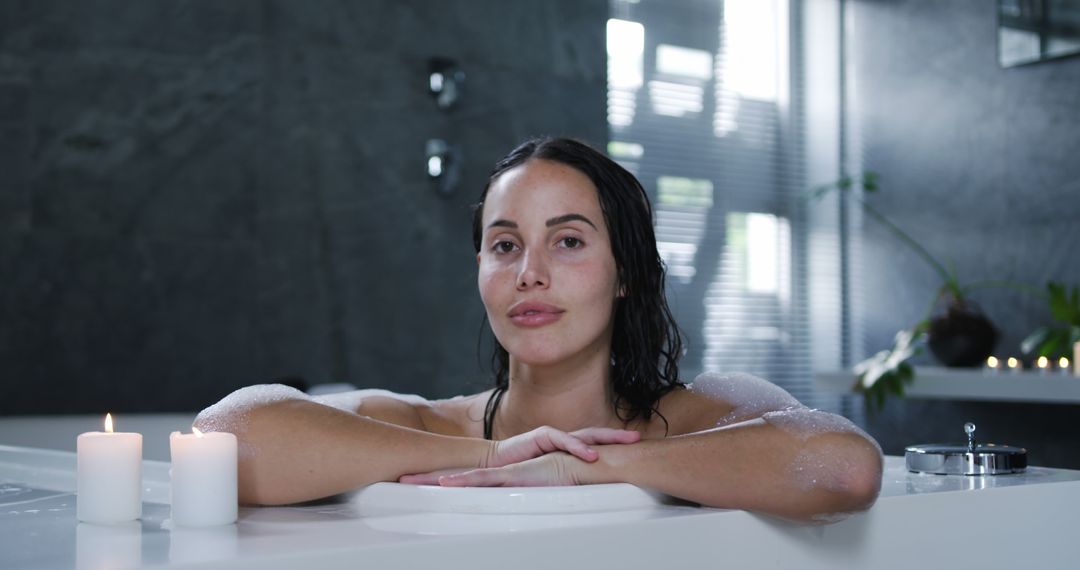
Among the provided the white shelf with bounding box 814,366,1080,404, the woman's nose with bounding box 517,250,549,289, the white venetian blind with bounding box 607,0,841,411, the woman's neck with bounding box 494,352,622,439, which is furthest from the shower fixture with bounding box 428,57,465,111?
the woman's nose with bounding box 517,250,549,289

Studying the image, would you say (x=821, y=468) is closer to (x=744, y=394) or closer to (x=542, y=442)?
(x=542, y=442)

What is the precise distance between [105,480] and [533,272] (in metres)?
0.58

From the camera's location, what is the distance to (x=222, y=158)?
10.8 feet

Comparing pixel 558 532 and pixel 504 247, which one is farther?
pixel 504 247

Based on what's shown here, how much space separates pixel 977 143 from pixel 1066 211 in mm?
460

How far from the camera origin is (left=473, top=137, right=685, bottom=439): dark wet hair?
1.53 metres

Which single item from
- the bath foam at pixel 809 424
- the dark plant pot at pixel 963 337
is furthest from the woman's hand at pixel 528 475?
the dark plant pot at pixel 963 337

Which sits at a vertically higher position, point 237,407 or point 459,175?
point 459,175

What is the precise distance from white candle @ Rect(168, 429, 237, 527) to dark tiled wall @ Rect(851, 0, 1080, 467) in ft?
11.9

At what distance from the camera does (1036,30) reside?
4.09 meters

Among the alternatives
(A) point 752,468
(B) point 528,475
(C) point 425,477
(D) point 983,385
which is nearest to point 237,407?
(C) point 425,477

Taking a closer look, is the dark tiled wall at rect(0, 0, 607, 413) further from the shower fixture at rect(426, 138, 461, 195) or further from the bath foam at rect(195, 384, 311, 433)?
the bath foam at rect(195, 384, 311, 433)

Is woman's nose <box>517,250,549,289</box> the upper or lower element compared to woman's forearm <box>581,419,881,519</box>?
upper

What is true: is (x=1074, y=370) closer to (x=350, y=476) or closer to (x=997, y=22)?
(x=997, y=22)
